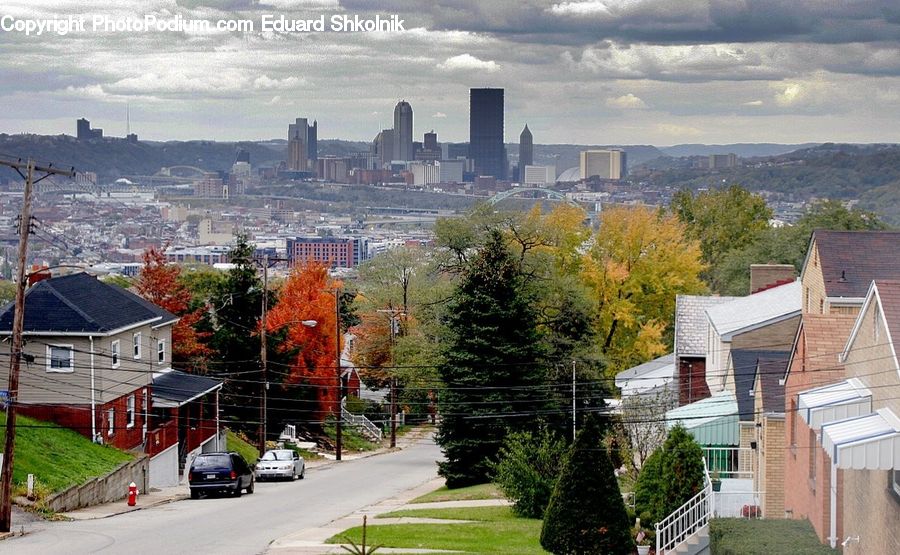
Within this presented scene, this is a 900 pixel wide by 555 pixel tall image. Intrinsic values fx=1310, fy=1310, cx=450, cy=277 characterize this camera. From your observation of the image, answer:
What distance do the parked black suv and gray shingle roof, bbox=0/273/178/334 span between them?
6.40 m

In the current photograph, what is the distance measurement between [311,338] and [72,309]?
1093 inches

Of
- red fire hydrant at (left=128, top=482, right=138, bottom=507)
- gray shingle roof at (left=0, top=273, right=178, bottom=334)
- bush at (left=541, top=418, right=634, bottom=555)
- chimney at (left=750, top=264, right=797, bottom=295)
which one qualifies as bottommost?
red fire hydrant at (left=128, top=482, right=138, bottom=507)

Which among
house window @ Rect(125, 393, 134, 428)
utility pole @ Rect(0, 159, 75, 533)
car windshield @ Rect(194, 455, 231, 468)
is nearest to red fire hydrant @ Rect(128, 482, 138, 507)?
car windshield @ Rect(194, 455, 231, 468)

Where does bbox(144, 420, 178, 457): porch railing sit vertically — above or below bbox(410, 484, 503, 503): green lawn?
above

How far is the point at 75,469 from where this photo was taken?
39.6 metres

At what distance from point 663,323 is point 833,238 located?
47327mm

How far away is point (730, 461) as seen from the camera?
40719mm

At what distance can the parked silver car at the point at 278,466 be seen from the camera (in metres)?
50.8

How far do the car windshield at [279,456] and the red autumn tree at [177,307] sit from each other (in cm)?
1427

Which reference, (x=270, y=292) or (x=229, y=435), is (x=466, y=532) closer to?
(x=229, y=435)

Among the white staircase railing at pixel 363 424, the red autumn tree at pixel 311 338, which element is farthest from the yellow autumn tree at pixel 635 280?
the red autumn tree at pixel 311 338

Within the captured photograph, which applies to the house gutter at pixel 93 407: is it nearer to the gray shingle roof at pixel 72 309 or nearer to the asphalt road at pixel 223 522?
the gray shingle roof at pixel 72 309

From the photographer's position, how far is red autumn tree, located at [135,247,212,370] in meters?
65.1

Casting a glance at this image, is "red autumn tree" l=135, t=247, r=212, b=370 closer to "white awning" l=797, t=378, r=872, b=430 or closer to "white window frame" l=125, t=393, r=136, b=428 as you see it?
"white window frame" l=125, t=393, r=136, b=428
